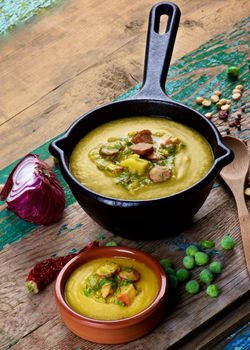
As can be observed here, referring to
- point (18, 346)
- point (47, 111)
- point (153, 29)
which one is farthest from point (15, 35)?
point (18, 346)

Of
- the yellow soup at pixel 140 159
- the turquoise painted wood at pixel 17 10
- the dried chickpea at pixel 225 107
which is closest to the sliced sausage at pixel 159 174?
the yellow soup at pixel 140 159

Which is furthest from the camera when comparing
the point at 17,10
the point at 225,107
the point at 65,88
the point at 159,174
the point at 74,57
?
the point at 17,10

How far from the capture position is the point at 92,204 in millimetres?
1939

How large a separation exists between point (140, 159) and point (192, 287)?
401mm

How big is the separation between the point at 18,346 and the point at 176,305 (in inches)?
18.3

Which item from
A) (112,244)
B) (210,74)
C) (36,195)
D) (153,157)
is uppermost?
(153,157)

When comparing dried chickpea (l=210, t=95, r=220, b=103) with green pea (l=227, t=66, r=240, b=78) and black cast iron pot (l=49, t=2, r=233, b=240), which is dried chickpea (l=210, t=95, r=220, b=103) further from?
black cast iron pot (l=49, t=2, r=233, b=240)

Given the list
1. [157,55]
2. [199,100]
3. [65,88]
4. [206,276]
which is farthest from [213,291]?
[65,88]

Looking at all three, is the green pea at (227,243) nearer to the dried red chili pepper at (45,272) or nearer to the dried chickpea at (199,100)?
the dried red chili pepper at (45,272)

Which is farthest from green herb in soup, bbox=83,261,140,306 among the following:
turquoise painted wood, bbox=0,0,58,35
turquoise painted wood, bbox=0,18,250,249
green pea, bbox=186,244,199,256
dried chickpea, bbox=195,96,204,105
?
turquoise painted wood, bbox=0,0,58,35

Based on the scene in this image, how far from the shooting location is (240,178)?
226 centimetres

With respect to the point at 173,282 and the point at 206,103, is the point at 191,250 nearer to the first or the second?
the point at 173,282

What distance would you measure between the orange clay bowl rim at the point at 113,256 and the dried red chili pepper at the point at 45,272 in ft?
0.40

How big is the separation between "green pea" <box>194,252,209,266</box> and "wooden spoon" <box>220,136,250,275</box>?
0.40 feet
